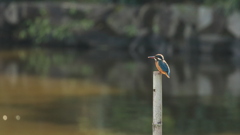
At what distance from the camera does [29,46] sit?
22266 millimetres

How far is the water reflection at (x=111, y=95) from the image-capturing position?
1005 cm

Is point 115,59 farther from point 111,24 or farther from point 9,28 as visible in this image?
point 9,28

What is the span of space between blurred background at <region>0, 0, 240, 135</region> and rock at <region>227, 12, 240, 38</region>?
0.03 meters

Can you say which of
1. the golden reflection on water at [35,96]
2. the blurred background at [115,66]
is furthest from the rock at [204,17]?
the golden reflection on water at [35,96]

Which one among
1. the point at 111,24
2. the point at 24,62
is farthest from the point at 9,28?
the point at 24,62

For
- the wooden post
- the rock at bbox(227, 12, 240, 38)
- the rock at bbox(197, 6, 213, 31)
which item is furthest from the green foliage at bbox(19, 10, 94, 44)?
the wooden post

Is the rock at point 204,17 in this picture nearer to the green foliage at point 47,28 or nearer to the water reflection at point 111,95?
the water reflection at point 111,95

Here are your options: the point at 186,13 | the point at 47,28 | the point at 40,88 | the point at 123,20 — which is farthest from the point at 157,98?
the point at 47,28

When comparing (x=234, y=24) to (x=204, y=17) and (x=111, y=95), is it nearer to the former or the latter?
(x=204, y=17)

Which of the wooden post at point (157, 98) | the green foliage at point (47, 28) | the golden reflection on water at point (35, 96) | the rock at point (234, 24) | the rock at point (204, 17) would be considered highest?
the green foliage at point (47, 28)

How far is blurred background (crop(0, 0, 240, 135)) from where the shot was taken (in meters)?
10.4

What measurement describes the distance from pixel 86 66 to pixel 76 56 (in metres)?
2.45

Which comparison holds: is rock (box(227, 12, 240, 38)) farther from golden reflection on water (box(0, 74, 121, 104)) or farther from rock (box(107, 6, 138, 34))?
golden reflection on water (box(0, 74, 121, 104))

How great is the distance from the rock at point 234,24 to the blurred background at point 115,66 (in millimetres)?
26
